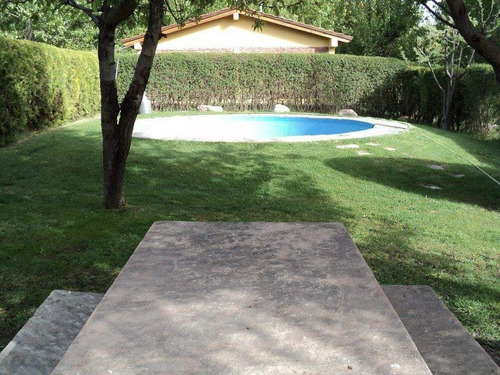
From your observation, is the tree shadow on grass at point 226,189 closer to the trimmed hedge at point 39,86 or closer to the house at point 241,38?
the trimmed hedge at point 39,86

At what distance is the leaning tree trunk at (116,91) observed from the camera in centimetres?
562

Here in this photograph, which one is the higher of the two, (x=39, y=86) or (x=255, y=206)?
(x=39, y=86)

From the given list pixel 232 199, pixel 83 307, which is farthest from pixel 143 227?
pixel 83 307

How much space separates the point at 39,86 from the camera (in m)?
12.5

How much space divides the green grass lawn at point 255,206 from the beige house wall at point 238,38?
50.1 ft

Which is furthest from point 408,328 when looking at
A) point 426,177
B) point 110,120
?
point 426,177

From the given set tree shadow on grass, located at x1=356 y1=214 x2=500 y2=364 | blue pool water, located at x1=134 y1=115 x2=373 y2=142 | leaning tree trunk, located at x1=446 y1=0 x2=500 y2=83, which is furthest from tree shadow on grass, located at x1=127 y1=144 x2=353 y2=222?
blue pool water, located at x1=134 y1=115 x2=373 y2=142

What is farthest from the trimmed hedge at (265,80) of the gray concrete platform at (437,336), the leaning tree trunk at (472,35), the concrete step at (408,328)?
the concrete step at (408,328)

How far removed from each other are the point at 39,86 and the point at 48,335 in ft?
36.0

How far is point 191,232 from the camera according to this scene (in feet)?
10.3

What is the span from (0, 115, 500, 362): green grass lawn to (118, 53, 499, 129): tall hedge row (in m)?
9.61

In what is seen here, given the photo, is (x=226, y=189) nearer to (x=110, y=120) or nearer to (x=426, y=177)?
(x=110, y=120)

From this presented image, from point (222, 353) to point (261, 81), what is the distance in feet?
67.4

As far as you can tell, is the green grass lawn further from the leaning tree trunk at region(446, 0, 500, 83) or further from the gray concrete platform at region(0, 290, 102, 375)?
the leaning tree trunk at region(446, 0, 500, 83)
